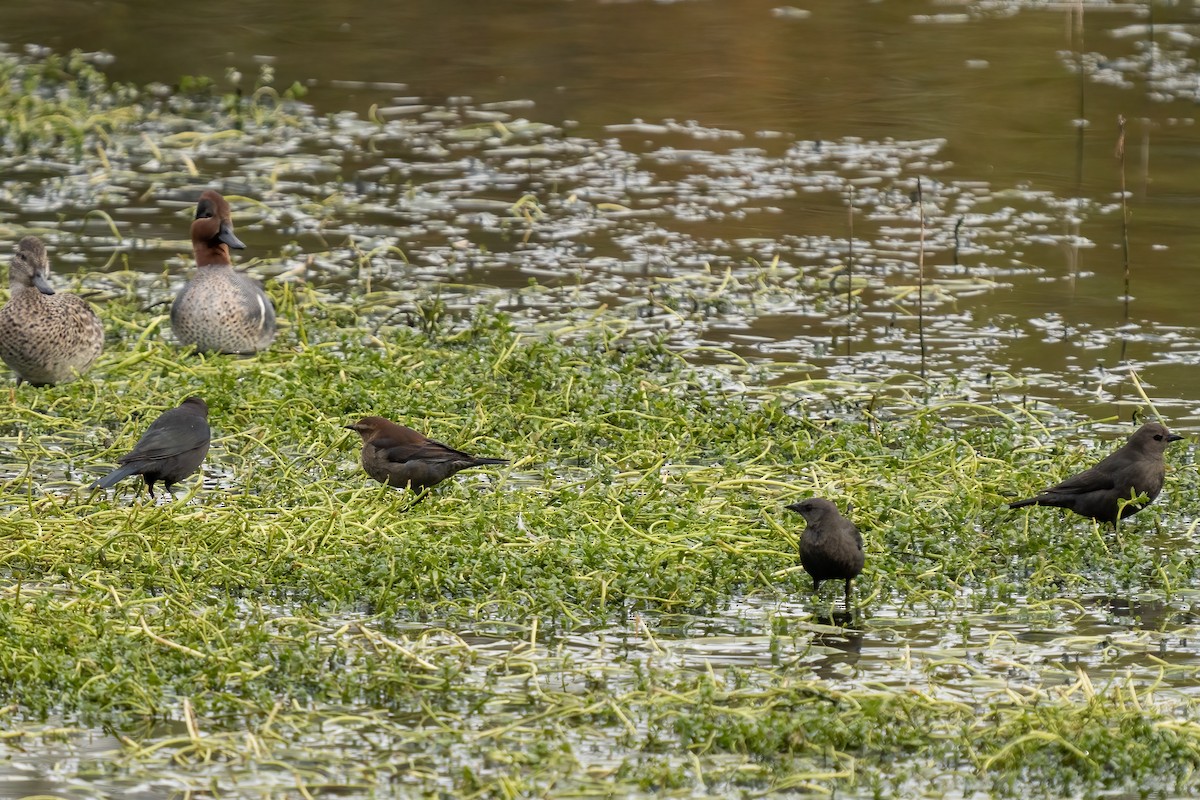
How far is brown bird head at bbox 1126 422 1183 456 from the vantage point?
907cm

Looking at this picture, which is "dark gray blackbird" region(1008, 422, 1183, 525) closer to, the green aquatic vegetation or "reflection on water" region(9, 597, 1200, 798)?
the green aquatic vegetation

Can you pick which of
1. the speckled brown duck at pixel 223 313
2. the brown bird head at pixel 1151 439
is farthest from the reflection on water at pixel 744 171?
the brown bird head at pixel 1151 439

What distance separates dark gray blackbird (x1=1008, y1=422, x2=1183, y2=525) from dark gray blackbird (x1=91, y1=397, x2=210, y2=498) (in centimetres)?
423

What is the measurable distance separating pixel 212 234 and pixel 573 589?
571cm

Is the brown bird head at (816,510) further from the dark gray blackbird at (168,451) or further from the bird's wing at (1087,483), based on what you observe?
the dark gray blackbird at (168,451)

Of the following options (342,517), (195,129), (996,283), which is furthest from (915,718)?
(195,129)

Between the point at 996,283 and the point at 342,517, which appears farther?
the point at 996,283

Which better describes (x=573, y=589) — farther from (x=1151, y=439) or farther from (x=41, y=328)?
(x=41, y=328)

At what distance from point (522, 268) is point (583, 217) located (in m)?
1.53

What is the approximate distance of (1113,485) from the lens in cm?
883

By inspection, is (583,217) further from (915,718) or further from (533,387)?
(915,718)

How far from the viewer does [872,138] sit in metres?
18.2

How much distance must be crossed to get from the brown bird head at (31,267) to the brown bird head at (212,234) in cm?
155

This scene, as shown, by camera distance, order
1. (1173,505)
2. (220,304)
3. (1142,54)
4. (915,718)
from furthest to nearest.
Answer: (1142,54), (220,304), (1173,505), (915,718)
